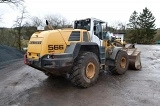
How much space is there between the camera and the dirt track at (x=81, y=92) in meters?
5.95

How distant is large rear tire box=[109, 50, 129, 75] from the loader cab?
1255 mm

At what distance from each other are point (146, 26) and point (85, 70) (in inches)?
2023

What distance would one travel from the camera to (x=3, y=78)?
9.19 m

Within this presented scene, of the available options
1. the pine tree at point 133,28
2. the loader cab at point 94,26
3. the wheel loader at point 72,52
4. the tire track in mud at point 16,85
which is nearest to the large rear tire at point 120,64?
the wheel loader at point 72,52

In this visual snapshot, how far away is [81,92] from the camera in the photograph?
6.84m

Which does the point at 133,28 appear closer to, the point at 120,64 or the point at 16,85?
the point at 120,64

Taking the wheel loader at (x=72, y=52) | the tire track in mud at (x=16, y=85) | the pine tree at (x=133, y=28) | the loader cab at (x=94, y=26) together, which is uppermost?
the pine tree at (x=133, y=28)

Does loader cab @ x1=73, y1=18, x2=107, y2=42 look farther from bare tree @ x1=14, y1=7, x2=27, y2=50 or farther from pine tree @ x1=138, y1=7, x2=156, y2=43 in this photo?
pine tree @ x1=138, y1=7, x2=156, y2=43

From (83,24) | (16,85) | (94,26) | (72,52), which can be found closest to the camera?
(72,52)

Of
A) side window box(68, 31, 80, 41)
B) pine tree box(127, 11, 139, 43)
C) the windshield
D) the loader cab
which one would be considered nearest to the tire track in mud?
side window box(68, 31, 80, 41)

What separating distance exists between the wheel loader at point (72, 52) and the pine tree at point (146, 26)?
151ft

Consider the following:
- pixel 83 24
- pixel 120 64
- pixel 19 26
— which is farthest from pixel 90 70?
pixel 19 26

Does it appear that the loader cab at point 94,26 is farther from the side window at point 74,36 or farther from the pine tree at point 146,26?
the pine tree at point 146,26

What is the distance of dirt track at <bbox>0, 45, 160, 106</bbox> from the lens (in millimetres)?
5953
